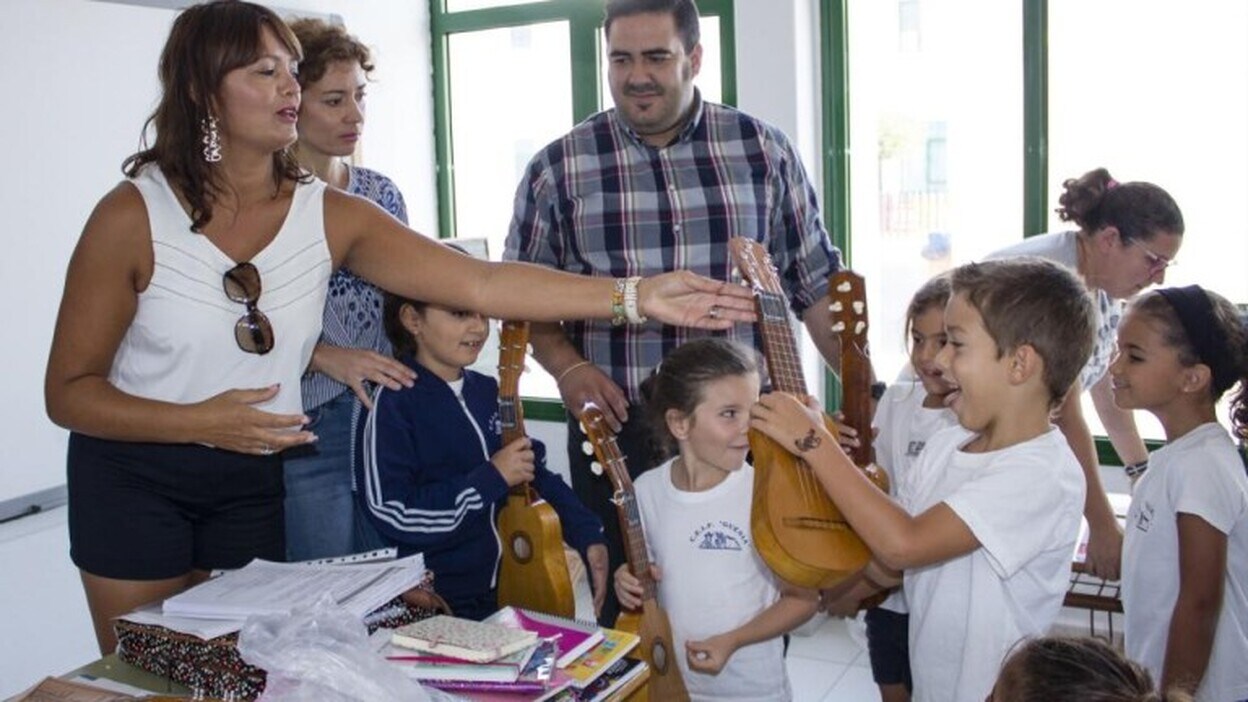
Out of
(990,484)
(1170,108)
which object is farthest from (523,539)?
(1170,108)

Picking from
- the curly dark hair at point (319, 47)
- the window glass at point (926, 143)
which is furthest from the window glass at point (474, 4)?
the curly dark hair at point (319, 47)

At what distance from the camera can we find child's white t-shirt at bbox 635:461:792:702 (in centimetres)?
220

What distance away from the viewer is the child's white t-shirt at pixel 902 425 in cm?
242

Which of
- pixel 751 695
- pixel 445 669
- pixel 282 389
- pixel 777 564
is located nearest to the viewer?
pixel 445 669

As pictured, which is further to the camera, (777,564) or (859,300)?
(859,300)

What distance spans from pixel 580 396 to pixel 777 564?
82 centimetres

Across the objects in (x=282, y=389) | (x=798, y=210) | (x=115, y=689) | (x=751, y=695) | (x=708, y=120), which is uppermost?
(x=708, y=120)

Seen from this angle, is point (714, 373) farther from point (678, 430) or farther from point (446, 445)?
point (446, 445)

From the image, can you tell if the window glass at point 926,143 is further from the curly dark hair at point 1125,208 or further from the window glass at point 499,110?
the window glass at point 499,110

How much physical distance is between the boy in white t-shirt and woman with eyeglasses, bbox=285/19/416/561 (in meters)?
0.93

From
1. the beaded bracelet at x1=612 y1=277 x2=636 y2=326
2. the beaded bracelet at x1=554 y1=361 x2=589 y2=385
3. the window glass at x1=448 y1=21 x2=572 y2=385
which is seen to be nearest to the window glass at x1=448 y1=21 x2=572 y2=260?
the window glass at x1=448 y1=21 x2=572 y2=385

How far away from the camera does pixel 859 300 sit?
229 centimetres

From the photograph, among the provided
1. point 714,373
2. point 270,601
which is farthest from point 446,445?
point 270,601

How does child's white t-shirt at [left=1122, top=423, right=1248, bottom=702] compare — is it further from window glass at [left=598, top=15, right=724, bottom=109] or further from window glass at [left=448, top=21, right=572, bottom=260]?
window glass at [left=448, top=21, right=572, bottom=260]
